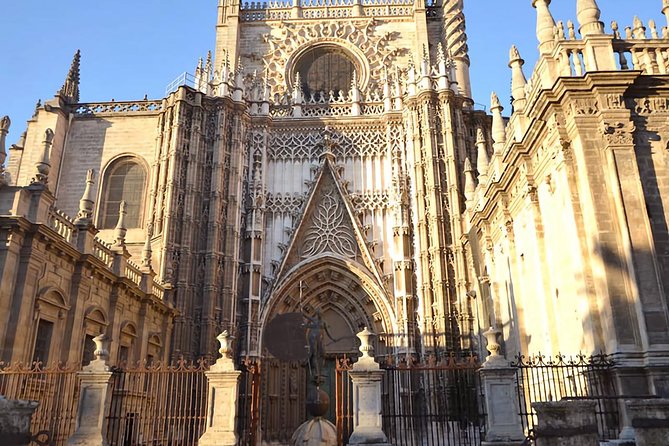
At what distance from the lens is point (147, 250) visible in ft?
66.3

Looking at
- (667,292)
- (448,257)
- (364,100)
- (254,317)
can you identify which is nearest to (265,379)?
(254,317)

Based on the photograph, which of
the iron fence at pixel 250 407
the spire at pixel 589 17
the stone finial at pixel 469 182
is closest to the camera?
the iron fence at pixel 250 407

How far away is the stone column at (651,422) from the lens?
6176mm

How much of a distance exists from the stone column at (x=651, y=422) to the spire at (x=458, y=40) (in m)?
21.0

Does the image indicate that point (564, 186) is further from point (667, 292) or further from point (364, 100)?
point (364, 100)

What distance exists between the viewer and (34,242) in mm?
12508

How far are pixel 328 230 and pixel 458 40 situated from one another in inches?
448

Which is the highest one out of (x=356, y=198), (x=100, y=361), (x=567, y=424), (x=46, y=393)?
(x=356, y=198)

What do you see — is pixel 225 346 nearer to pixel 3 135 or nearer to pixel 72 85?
pixel 3 135

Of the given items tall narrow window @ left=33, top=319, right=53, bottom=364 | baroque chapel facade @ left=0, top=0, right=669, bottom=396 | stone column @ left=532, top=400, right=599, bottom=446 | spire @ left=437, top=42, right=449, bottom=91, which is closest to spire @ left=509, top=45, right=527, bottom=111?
baroque chapel facade @ left=0, top=0, right=669, bottom=396

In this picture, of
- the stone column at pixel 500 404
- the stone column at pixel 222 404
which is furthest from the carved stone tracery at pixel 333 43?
the stone column at pixel 500 404

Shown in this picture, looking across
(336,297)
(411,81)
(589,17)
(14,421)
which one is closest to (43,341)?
(14,421)

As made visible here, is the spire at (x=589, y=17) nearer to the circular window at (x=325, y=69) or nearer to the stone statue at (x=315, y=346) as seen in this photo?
the stone statue at (x=315, y=346)

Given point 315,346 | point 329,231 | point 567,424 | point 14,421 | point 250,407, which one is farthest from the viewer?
point 329,231
